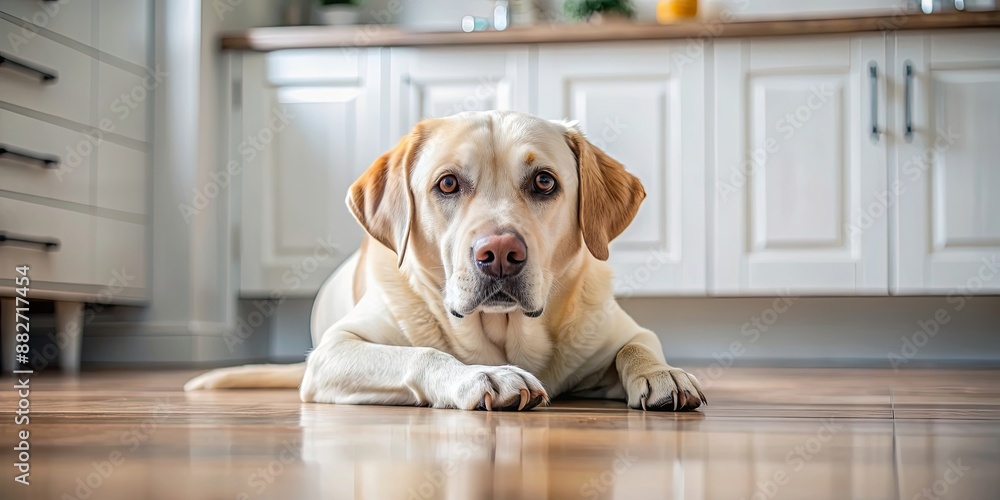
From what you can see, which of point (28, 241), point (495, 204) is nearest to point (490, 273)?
point (495, 204)

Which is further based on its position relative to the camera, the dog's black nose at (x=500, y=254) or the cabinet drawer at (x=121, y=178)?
the cabinet drawer at (x=121, y=178)

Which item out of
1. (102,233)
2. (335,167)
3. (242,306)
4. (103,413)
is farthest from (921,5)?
(103,413)

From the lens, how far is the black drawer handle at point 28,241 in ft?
8.93

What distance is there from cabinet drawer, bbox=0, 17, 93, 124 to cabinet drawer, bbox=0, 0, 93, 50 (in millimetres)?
44

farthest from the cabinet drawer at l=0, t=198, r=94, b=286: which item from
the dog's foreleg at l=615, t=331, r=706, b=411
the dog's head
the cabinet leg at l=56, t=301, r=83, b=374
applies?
the dog's foreleg at l=615, t=331, r=706, b=411

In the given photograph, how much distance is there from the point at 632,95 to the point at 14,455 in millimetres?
2835

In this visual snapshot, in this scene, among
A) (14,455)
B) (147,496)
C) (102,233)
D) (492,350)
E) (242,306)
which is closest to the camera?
(147,496)

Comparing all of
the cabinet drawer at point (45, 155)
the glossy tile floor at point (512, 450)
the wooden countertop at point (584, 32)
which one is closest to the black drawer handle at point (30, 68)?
the cabinet drawer at point (45, 155)

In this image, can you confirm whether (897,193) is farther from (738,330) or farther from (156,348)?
(156,348)

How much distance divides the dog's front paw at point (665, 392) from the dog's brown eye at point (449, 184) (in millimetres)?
460

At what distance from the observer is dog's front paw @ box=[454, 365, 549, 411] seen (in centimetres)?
143

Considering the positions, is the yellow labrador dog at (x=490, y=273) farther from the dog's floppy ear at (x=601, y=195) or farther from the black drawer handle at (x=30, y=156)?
the black drawer handle at (x=30, y=156)

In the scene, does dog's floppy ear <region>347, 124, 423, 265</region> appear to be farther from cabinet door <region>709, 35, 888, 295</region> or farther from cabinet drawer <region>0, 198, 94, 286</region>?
cabinet door <region>709, 35, 888, 295</region>

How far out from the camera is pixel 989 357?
3715mm
